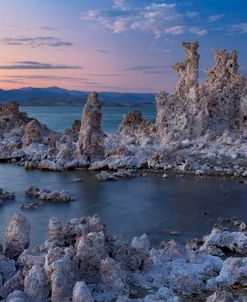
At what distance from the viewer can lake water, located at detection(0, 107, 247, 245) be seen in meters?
19.2

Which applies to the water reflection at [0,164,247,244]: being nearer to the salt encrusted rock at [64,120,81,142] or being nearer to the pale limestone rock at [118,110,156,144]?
the pale limestone rock at [118,110,156,144]

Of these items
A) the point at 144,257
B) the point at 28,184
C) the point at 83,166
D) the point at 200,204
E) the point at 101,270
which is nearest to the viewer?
the point at 101,270

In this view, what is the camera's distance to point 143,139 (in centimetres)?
A: 3853

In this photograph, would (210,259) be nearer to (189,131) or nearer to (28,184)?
(28,184)

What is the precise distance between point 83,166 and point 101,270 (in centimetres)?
2247

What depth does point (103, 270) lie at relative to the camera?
37.4 feet

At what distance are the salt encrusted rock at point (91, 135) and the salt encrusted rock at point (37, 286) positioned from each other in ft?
77.5

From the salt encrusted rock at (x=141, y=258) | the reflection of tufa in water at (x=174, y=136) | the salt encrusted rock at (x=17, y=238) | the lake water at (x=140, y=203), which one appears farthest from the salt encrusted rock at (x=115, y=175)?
the salt encrusted rock at (x=141, y=258)

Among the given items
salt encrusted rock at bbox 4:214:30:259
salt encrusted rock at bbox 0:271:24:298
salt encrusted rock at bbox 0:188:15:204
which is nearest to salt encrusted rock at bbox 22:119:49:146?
salt encrusted rock at bbox 0:188:15:204

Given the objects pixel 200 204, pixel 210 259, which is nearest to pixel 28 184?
pixel 200 204

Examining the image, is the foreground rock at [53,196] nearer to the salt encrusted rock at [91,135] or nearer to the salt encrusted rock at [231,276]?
the salt encrusted rock at [91,135]

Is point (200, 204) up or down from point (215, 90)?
down

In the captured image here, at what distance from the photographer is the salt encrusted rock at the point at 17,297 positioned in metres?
10.3

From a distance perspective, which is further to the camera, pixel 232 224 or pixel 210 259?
pixel 232 224
